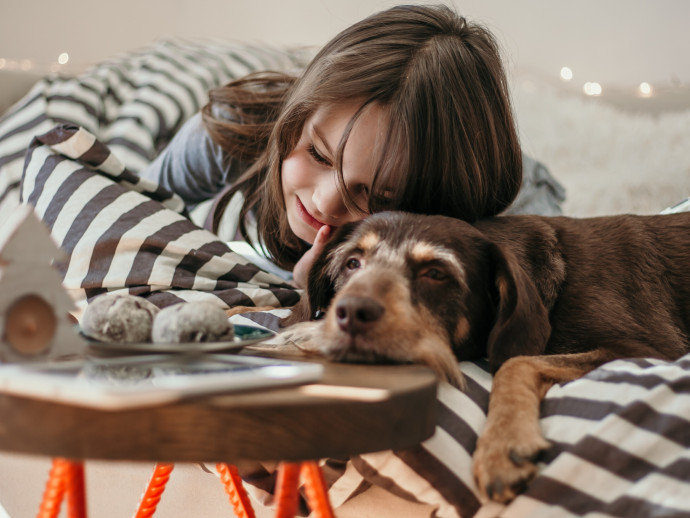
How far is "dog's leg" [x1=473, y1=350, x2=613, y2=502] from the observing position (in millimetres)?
1080

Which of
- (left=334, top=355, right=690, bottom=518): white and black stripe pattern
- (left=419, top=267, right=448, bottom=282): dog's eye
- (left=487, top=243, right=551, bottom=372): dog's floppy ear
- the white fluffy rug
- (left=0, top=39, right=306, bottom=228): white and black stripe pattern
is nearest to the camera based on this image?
(left=334, top=355, right=690, bottom=518): white and black stripe pattern

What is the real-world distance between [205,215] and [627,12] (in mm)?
2991

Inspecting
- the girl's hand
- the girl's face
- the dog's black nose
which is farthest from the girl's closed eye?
the dog's black nose

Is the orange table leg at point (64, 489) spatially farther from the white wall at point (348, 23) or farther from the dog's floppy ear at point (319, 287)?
the white wall at point (348, 23)

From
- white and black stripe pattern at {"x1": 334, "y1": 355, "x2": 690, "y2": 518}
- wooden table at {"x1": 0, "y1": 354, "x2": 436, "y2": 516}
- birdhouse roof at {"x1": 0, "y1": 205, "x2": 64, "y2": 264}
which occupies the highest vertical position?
birdhouse roof at {"x1": 0, "y1": 205, "x2": 64, "y2": 264}

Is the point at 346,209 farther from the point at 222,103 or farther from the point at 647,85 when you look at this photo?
the point at 647,85

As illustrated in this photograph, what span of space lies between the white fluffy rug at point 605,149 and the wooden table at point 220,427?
9.27ft

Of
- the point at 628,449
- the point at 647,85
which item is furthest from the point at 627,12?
the point at 628,449

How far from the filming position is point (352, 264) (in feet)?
5.80

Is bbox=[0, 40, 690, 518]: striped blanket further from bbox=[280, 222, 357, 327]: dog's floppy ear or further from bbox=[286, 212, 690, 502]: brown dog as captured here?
bbox=[280, 222, 357, 327]: dog's floppy ear

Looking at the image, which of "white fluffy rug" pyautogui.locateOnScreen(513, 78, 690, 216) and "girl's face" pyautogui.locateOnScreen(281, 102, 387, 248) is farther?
"white fluffy rug" pyautogui.locateOnScreen(513, 78, 690, 216)

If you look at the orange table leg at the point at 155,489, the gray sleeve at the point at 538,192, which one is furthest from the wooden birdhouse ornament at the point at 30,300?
the gray sleeve at the point at 538,192

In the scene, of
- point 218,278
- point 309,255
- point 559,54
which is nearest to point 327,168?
point 309,255

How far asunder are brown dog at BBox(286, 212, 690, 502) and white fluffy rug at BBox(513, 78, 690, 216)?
4.21 ft
